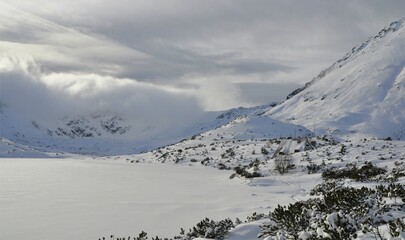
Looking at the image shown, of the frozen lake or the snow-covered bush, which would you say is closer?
the frozen lake

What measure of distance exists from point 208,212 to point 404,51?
13134 cm

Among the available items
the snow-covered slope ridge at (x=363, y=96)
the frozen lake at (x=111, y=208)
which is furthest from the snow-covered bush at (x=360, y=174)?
the snow-covered slope ridge at (x=363, y=96)

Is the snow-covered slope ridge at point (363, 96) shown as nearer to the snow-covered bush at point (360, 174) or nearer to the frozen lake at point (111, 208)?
the snow-covered bush at point (360, 174)

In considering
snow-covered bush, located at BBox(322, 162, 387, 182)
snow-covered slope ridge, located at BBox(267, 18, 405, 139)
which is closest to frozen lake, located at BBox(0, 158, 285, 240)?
snow-covered bush, located at BBox(322, 162, 387, 182)

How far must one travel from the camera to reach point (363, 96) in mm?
111375

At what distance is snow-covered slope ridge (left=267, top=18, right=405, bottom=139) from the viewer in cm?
9838

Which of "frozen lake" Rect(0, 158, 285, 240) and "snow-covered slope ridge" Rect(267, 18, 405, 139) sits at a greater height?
"snow-covered slope ridge" Rect(267, 18, 405, 139)

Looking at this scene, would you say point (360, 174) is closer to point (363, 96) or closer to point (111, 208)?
point (111, 208)

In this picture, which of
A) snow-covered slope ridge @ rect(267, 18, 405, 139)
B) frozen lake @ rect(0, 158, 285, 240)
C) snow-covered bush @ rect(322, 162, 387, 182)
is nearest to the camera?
frozen lake @ rect(0, 158, 285, 240)

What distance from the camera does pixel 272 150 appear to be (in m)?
54.2

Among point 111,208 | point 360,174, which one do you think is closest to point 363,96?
point 360,174

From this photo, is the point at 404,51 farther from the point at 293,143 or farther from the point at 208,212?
the point at 208,212

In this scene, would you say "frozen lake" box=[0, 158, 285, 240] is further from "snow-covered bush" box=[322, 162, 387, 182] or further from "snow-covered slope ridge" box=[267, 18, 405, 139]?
"snow-covered slope ridge" box=[267, 18, 405, 139]

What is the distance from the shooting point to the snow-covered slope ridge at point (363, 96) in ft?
323
